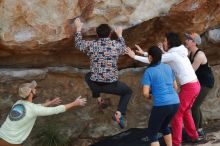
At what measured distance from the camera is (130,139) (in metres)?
7.78

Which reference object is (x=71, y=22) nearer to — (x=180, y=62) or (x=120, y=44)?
(x=120, y=44)

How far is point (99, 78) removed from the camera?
6789 millimetres

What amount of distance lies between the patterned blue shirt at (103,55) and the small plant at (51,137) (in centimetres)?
147

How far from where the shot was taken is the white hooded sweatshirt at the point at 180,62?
22.6ft

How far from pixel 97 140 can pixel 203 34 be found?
2499 mm

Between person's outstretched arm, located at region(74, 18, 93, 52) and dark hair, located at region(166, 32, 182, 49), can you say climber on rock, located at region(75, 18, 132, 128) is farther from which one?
dark hair, located at region(166, 32, 182, 49)

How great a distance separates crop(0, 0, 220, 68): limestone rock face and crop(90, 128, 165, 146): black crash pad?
4.19 ft

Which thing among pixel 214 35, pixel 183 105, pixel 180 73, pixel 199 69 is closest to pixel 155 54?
pixel 180 73

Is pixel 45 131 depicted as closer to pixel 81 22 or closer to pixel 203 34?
pixel 81 22

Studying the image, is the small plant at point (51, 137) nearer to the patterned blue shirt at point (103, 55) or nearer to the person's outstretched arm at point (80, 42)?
the patterned blue shirt at point (103, 55)

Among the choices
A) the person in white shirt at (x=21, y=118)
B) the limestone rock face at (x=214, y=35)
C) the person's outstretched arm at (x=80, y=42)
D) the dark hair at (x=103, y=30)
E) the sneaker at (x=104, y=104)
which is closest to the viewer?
the person in white shirt at (x=21, y=118)


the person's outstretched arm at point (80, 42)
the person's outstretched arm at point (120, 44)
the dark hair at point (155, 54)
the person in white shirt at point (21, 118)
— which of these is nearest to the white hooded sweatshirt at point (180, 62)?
the person's outstretched arm at point (120, 44)

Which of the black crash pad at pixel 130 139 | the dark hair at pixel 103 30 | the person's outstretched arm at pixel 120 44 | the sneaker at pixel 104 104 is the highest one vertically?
the dark hair at pixel 103 30

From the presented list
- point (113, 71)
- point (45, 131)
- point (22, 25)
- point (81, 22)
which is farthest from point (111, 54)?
point (45, 131)
